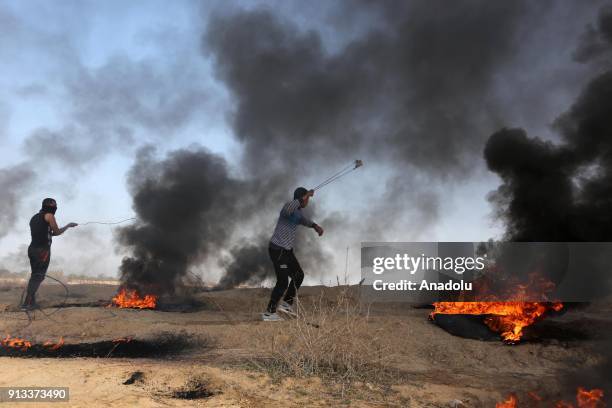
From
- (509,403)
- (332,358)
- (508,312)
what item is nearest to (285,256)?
(332,358)

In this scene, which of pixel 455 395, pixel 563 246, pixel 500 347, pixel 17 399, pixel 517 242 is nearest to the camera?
pixel 17 399

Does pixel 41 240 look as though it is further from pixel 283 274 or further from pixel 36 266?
pixel 283 274

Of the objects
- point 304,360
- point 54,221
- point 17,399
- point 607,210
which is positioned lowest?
point 17,399

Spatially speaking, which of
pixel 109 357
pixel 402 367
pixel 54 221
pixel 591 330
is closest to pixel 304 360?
pixel 402 367

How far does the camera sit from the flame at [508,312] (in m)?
7.92

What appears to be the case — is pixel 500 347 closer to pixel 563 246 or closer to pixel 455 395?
pixel 455 395

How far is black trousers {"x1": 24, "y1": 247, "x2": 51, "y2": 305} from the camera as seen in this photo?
991 cm

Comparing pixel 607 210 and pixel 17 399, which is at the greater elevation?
pixel 607 210

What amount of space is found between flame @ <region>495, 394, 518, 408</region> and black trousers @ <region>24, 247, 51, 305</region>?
8.44 meters

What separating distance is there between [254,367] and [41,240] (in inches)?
264

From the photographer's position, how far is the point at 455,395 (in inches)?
199

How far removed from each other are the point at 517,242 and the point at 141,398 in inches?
462

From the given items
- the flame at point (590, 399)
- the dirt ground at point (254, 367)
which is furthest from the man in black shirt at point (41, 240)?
the flame at point (590, 399)

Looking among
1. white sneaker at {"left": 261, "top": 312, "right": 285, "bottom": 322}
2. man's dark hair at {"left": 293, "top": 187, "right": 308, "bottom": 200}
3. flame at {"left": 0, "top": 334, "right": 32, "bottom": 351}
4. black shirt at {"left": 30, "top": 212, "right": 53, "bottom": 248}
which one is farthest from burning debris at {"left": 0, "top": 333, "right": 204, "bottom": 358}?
black shirt at {"left": 30, "top": 212, "right": 53, "bottom": 248}
